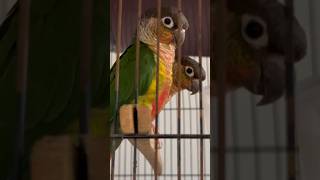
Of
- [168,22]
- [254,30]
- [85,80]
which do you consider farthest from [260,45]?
[168,22]

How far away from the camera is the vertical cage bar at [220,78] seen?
58 cm

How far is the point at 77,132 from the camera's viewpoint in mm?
586

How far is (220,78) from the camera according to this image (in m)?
0.59

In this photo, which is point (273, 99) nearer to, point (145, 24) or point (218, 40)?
point (218, 40)

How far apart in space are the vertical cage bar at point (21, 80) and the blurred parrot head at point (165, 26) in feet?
1.46

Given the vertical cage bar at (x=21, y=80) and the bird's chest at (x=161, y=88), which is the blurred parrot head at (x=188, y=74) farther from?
the vertical cage bar at (x=21, y=80)

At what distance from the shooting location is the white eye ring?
3.48ft

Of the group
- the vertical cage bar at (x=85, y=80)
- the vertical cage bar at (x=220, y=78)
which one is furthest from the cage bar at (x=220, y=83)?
the vertical cage bar at (x=85, y=80)

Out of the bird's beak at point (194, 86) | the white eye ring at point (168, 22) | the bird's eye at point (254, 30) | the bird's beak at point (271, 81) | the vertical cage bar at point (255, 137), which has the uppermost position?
the white eye ring at point (168, 22)

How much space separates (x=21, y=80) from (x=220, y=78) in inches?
9.7

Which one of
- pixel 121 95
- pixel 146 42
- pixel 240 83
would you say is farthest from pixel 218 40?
pixel 146 42

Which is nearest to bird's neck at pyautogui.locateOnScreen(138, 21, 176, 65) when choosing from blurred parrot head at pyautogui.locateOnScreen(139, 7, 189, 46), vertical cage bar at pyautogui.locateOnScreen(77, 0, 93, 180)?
blurred parrot head at pyautogui.locateOnScreen(139, 7, 189, 46)

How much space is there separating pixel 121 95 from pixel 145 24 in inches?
7.3

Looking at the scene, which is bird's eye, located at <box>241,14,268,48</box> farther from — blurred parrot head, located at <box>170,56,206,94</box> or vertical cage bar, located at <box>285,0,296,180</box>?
blurred parrot head, located at <box>170,56,206,94</box>
